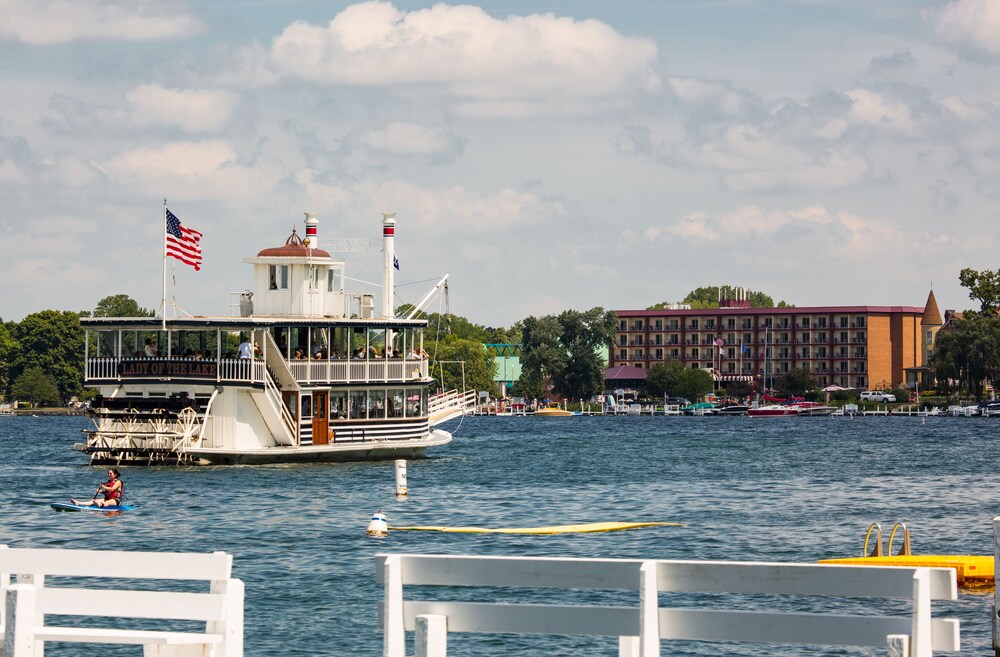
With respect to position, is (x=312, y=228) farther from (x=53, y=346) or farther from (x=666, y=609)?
(x=53, y=346)

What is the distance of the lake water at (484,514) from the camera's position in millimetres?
26172

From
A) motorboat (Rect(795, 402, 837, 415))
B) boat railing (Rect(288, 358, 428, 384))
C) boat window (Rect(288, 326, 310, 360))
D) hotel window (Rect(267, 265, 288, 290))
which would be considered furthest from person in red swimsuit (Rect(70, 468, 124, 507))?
motorboat (Rect(795, 402, 837, 415))

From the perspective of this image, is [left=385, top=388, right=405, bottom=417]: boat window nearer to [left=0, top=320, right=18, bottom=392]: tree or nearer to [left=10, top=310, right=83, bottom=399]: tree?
[left=10, top=310, right=83, bottom=399]: tree

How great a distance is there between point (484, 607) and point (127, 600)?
2858 mm

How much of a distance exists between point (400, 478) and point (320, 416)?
42.1ft

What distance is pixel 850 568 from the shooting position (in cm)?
1098

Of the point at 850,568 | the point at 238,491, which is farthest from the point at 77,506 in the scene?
the point at 850,568

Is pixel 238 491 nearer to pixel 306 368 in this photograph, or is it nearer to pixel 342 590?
pixel 306 368

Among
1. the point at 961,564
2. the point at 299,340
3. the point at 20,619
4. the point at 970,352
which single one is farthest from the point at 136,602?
the point at 970,352

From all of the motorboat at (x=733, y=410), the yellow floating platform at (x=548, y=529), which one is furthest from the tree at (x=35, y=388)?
the yellow floating platform at (x=548, y=529)

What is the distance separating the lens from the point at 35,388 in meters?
190

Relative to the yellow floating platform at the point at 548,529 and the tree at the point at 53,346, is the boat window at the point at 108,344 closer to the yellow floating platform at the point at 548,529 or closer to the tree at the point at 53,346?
the yellow floating platform at the point at 548,529

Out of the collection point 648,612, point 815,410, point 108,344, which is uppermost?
point 108,344

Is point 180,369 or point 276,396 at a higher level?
point 180,369
